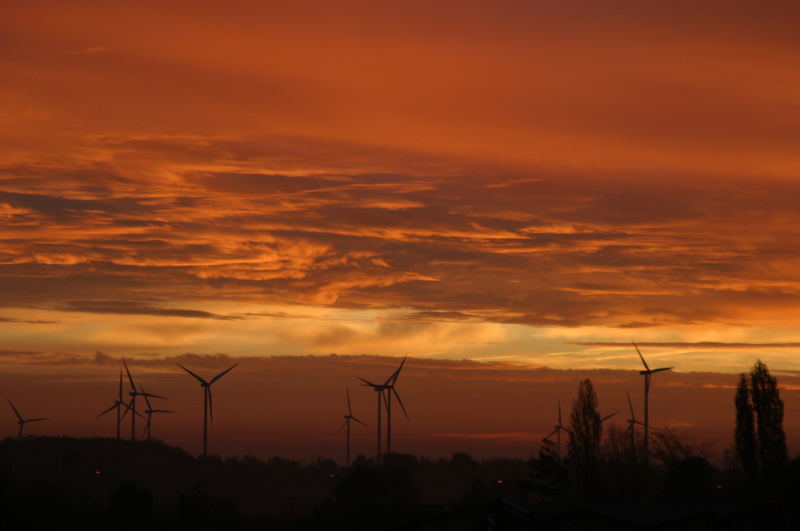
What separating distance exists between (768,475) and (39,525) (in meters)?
97.3

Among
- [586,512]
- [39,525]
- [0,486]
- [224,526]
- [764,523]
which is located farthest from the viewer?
[224,526]

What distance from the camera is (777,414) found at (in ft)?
509

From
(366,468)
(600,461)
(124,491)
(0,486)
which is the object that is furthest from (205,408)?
(600,461)

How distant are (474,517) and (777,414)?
7958 cm

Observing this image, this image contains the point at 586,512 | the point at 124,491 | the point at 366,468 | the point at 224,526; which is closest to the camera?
the point at 586,512

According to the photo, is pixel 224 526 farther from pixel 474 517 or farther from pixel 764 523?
pixel 764 523

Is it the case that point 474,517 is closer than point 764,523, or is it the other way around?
point 764,523

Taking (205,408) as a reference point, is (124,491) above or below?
below

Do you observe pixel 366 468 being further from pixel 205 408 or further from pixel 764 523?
pixel 764 523

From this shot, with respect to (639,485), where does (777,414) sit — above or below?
above

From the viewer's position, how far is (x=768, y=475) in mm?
139375

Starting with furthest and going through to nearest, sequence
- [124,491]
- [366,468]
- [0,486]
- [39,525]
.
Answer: [366,468] < [124,491] < [39,525] < [0,486]

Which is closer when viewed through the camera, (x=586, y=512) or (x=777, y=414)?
(x=586, y=512)

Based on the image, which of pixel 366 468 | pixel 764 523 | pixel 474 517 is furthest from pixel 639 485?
pixel 764 523
